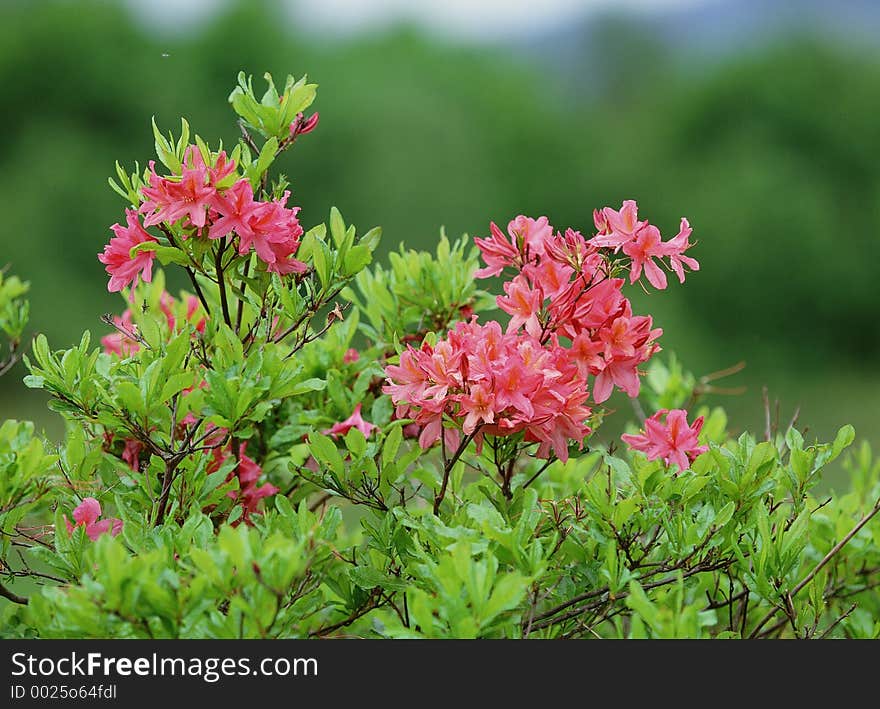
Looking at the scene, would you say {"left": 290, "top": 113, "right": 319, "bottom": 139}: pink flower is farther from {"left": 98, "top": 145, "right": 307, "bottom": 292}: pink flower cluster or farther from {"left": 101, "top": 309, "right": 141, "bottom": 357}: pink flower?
{"left": 101, "top": 309, "right": 141, "bottom": 357}: pink flower

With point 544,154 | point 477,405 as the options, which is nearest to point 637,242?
point 477,405

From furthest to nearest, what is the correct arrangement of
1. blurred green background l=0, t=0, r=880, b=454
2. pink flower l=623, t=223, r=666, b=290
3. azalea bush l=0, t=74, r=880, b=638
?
blurred green background l=0, t=0, r=880, b=454, pink flower l=623, t=223, r=666, b=290, azalea bush l=0, t=74, r=880, b=638

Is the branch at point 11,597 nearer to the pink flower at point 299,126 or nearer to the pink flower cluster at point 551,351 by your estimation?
the pink flower cluster at point 551,351

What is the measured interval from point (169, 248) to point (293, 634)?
41 cm

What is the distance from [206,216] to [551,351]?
382mm

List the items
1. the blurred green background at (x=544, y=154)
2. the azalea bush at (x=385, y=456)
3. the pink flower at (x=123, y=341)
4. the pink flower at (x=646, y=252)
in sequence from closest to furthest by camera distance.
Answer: the azalea bush at (x=385, y=456), the pink flower at (x=646, y=252), the pink flower at (x=123, y=341), the blurred green background at (x=544, y=154)

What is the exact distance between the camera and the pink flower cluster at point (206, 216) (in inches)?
39.0

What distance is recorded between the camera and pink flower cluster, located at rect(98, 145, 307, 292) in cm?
99

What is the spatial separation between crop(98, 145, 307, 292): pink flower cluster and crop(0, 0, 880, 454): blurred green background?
6.07 meters

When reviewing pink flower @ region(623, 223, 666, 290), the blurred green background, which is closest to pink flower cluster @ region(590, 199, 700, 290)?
pink flower @ region(623, 223, 666, 290)

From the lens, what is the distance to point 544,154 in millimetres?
9711

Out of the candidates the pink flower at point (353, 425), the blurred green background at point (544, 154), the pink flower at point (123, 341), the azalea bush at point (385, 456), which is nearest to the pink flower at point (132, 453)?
the azalea bush at point (385, 456)

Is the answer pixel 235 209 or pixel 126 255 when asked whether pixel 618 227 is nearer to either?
pixel 235 209

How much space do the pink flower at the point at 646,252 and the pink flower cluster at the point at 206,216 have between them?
36 cm
